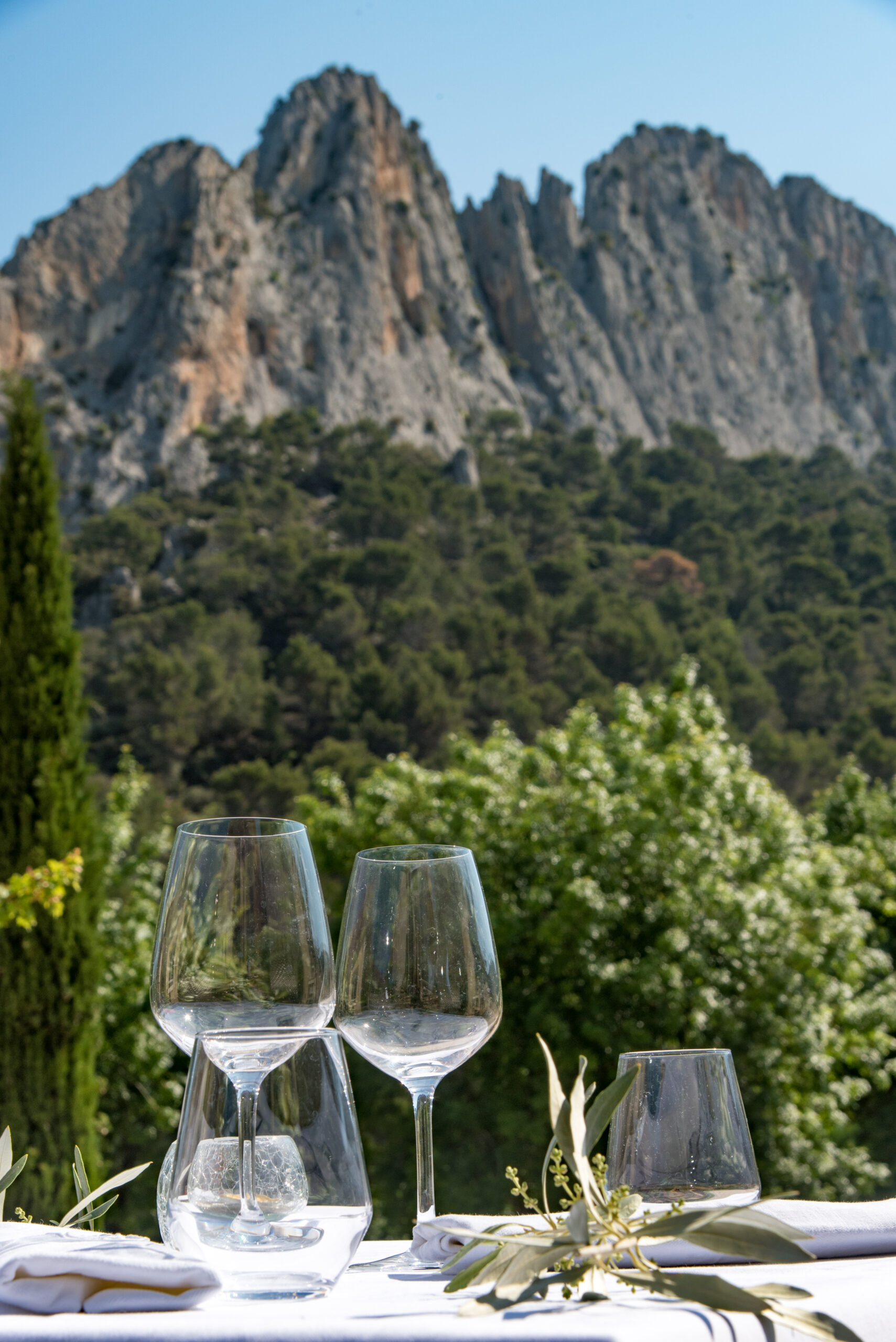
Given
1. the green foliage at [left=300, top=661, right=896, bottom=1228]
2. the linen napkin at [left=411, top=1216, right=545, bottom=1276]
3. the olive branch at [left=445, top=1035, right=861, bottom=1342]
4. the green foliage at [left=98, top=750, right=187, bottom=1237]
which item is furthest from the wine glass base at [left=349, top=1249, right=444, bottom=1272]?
the green foliage at [left=98, top=750, right=187, bottom=1237]

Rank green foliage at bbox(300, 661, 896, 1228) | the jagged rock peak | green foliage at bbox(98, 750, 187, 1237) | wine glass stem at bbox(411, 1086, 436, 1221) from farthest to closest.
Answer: the jagged rock peak < green foliage at bbox(98, 750, 187, 1237) < green foliage at bbox(300, 661, 896, 1228) < wine glass stem at bbox(411, 1086, 436, 1221)

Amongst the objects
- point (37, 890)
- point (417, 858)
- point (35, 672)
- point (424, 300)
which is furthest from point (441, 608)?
point (424, 300)

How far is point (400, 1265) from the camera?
716 mm

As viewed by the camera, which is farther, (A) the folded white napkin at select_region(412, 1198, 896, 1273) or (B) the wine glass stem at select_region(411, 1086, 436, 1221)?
(B) the wine glass stem at select_region(411, 1086, 436, 1221)

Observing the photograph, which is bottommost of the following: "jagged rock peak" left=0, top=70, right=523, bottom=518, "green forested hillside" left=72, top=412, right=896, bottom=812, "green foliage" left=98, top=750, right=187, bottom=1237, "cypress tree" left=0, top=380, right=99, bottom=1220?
"green foliage" left=98, top=750, right=187, bottom=1237

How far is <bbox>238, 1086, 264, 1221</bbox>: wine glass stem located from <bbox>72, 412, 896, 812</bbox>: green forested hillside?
51.0 feet

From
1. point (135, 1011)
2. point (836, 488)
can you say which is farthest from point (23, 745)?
point (836, 488)

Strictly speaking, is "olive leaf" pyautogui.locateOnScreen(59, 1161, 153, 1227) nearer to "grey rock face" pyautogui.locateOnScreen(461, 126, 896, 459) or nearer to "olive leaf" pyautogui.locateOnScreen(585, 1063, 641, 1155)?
"olive leaf" pyautogui.locateOnScreen(585, 1063, 641, 1155)

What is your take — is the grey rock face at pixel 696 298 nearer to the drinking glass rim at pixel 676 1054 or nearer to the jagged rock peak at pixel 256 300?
the jagged rock peak at pixel 256 300

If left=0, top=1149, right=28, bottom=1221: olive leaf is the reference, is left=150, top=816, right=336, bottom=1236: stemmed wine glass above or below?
above

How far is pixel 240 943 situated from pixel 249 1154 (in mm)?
135

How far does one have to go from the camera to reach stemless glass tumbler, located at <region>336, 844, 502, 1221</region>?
0.78 m

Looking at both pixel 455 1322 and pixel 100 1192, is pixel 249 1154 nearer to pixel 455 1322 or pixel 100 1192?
pixel 100 1192

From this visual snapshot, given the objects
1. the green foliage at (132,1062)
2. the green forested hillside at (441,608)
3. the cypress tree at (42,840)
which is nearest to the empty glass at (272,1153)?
the cypress tree at (42,840)
